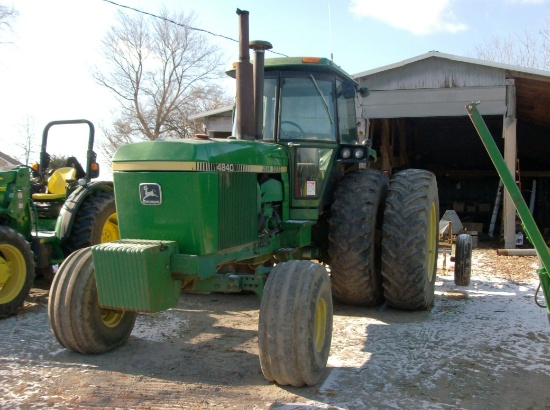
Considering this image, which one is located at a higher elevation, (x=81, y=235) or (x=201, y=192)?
(x=201, y=192)

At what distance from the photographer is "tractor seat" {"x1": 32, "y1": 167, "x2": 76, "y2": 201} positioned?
753cm

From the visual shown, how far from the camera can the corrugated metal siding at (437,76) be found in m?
11.5

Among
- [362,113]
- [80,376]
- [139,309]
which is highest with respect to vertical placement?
[362,113]

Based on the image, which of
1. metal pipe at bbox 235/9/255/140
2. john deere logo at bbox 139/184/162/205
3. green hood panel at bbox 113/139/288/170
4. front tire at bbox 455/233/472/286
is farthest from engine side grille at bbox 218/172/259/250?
front tire at bbox 455/233/472/286

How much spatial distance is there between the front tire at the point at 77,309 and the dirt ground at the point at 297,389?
159 mm

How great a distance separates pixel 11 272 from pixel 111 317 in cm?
201

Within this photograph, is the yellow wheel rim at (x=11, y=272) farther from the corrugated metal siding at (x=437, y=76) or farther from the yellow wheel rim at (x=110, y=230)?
the corrugated metal siding at (x=437, y=76)

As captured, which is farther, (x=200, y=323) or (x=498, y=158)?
(x=200, y=323)

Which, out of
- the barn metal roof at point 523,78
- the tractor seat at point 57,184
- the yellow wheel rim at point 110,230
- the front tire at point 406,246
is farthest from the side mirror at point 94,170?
the barn metal roof at point 523,78

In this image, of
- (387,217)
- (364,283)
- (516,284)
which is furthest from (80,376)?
(516,284)

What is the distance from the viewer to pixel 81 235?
6.65 m

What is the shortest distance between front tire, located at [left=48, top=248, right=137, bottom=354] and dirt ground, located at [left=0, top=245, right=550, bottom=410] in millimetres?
159

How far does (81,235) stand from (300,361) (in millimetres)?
4003

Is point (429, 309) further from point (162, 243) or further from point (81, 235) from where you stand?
point (81, 235)
